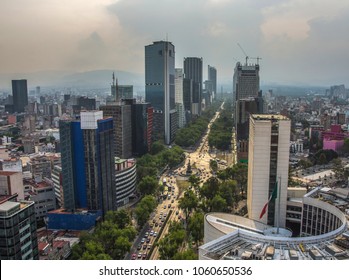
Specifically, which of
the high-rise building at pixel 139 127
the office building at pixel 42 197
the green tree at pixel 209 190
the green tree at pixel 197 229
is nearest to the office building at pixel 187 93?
the high-rise building at pixel 139 127

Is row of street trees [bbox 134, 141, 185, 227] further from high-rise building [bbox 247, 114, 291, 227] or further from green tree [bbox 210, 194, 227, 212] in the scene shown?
high-rise building [bbox 247, 114, 291, 227]

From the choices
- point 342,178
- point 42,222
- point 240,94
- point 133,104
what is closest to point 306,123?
point 240,94

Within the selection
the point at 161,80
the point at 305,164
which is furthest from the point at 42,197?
the point at 161,80

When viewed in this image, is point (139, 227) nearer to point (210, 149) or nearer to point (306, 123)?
point (210, 149)

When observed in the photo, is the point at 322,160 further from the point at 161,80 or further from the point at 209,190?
the point at 161,80

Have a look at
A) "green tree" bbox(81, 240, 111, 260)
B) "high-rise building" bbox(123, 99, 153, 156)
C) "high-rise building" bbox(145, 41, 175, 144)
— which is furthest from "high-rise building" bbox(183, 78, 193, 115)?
"green tree" bbox(81, 240, 111, 260)

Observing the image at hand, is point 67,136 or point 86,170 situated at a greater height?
point 67,136
